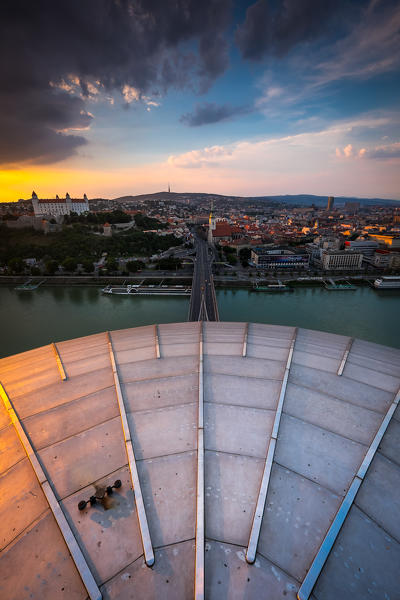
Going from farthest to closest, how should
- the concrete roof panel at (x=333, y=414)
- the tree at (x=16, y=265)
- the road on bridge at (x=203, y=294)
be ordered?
Answer: the tree at (x=16, y=265) → the road on bridge at (x=203, y=294) → the concrete roof panel at (x=333, y=414)

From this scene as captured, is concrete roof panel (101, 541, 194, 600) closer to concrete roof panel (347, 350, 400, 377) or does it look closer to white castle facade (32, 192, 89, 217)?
concrete roof panel (347, 350, 400, 377)

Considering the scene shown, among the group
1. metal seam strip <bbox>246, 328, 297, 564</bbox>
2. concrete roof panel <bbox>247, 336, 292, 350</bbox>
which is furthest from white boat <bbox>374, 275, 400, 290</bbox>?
metal seam strip <bbox>246, 328, 297, 564</bbox>

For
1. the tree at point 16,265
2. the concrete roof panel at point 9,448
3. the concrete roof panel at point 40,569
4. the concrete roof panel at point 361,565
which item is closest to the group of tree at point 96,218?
the tree at point 16,265

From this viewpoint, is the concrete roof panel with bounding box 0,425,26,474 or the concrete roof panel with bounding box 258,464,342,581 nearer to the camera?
the concrete roof panel with bounding box 258,464,342,581

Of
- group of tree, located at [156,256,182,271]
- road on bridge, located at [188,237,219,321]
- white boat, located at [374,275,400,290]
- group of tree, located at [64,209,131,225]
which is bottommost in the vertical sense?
white boat, located at [374,275,400,290]

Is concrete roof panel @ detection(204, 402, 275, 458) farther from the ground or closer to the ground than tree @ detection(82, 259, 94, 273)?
farther from the ground

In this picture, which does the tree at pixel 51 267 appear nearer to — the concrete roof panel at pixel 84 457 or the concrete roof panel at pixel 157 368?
the concrete roof panel at pixel 157 368
